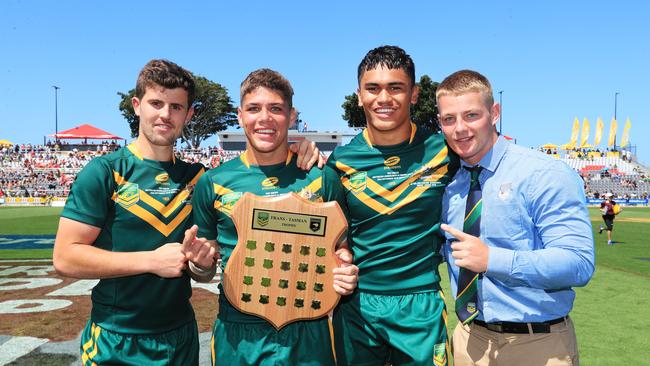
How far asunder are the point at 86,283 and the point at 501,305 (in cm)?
820

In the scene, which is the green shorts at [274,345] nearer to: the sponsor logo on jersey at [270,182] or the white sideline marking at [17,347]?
the sponsor logo on jersey at [270,182]

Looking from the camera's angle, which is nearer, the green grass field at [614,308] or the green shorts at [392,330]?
the green shorts at [392,330]

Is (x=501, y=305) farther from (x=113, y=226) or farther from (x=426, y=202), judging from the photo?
(x=113, y=226)

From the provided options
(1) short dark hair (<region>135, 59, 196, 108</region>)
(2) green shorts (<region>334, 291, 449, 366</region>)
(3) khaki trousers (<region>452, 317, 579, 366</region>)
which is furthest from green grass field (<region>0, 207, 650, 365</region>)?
(1) short dark hair (<region>135, 59, 196, 108</region>)

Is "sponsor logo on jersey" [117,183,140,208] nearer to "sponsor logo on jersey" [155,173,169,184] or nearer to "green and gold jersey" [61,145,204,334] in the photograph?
"green and gold jersey" [61,145,204,334]

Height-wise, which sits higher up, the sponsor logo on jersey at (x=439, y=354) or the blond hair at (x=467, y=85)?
the blond hair at (x=467, y=85)

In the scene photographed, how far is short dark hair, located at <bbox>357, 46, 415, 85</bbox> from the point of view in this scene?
3309 millimetres

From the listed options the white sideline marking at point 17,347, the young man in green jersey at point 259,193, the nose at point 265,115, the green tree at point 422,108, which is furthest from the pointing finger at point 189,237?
the green tree at point 422,108

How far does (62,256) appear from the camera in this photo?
2.79 metres

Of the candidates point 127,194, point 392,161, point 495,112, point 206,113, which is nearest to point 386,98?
point 392,161

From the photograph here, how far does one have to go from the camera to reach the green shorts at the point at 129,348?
293cm

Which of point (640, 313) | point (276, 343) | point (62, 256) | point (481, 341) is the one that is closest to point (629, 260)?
point (640, 313)

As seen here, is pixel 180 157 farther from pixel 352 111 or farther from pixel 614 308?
pixel 614 308

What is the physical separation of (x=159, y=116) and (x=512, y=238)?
2265mm
